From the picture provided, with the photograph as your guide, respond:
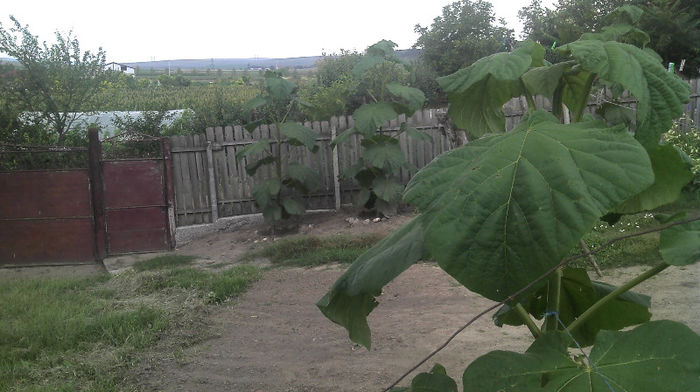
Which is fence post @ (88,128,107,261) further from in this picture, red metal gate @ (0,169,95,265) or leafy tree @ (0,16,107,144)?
leafy tree @ (0,16,107,144)

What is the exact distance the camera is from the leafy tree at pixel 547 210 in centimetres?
A: 79

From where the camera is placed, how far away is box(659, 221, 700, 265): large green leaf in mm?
1053

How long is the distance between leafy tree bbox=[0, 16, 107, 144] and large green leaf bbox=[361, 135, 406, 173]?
6663 millimetres

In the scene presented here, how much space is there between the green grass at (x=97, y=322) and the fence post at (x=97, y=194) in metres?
1.42

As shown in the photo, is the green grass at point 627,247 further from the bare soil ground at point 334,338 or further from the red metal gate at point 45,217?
the red metal gate at point 45,217

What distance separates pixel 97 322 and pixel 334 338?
2226 mm

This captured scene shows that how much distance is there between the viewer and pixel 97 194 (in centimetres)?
943

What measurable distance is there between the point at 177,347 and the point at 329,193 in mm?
6312

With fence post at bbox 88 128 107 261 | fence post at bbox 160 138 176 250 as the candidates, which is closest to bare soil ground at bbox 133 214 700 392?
fence post at bbox 160 138 176 250

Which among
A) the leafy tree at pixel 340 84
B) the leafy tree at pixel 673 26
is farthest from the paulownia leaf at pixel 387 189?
the leafy tree at pixel 673 26

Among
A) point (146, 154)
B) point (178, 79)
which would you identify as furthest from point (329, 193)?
point (178, 79)

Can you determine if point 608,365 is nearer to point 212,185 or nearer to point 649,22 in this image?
point 649,22

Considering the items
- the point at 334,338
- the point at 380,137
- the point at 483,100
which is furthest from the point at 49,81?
the point at 483,100

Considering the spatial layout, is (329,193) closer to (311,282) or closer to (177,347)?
(311,282)
